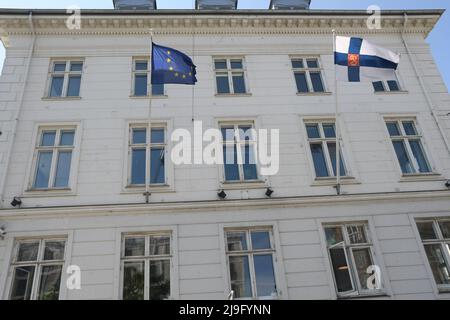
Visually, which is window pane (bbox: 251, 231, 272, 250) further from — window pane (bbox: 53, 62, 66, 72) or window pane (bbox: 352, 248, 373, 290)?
window pane (bbox: 53, 62, 66, 72)

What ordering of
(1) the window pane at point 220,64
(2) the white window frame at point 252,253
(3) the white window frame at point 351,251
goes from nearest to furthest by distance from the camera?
1. (2) the white window frame at point 252,253
2. (3) the white window frame at point 351,251
3. (1) the window pane at point 220,64

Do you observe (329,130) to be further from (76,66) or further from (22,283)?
(22,283)

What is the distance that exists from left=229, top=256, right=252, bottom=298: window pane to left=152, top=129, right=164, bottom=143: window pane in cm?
435

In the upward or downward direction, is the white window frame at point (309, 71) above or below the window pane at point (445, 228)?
above

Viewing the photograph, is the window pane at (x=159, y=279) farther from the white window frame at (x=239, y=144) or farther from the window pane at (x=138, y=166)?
the white window frame at (x=239, y=144)

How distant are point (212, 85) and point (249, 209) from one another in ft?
15.3

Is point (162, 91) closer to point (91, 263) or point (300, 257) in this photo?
point (91, 263)

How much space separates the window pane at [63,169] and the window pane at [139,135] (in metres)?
1.99

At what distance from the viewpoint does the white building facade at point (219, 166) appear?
934cm

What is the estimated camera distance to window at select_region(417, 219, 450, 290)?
9.73 m

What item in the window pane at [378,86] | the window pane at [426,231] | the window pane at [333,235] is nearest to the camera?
the window pane at [333,235]

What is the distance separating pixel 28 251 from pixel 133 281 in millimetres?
2939

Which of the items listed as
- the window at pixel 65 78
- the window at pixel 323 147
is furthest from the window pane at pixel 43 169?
the window at pixel 323 147

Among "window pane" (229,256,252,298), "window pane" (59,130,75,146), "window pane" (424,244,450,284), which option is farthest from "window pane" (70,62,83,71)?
"window pane" (424,244,450,284)
